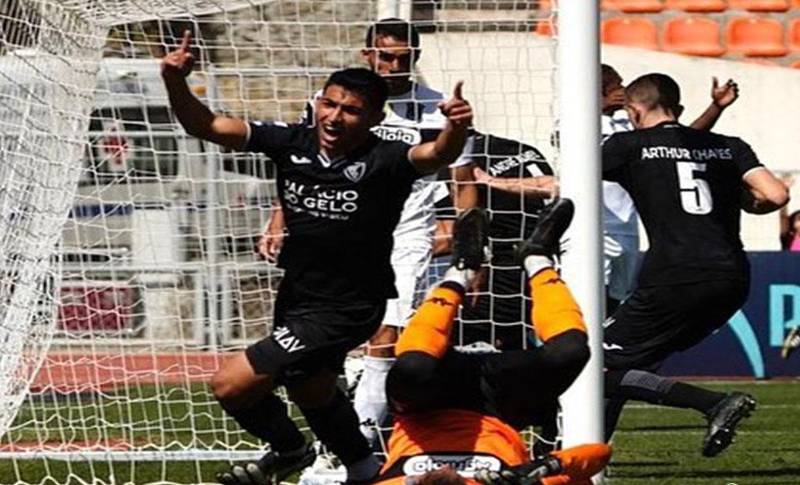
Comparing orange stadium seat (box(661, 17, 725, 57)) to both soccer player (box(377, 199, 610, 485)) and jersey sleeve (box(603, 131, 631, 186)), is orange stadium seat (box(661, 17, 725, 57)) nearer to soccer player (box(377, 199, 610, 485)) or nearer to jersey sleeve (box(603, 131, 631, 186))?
jersey sleeve (box(603, 131, 631, 186))

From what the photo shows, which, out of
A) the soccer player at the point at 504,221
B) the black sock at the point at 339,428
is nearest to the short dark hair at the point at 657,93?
the soccer player at the point at 504,221

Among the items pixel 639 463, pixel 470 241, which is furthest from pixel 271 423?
pixel 639 463

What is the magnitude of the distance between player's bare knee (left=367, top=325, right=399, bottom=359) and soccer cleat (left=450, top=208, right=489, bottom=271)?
97.0 inches

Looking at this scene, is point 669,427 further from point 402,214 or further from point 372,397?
point 402,214

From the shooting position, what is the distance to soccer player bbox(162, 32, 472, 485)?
25.1 feet

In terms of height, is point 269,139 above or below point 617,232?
above

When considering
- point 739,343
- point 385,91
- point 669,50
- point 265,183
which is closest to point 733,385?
point 739,343

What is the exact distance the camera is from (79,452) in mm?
10016

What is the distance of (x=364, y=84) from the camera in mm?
7645

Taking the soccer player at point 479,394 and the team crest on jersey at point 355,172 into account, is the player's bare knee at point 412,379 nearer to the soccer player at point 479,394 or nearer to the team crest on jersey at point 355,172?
the soccer player at point 479,394

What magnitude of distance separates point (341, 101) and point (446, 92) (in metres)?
3.01

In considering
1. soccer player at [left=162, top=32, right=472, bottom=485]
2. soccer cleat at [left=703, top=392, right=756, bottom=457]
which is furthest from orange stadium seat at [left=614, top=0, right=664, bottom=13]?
soccer player at [left=162, top=32, right=472, bottom=485]

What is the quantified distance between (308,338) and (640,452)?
3.53 meters

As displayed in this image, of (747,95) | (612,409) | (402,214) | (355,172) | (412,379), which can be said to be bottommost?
(612,409)
